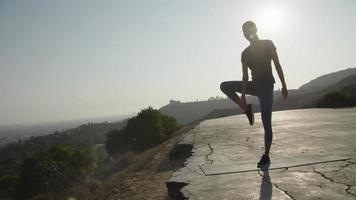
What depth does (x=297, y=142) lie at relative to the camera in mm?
5695

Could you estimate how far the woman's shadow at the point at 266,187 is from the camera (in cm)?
282

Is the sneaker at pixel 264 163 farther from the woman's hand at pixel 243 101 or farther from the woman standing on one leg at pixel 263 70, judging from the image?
the woman's hand at pixel 243 101

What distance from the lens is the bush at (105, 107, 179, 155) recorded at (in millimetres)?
30769

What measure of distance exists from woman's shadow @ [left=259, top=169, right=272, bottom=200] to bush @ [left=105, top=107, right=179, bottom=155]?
2589 cm

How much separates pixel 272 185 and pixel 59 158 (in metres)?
32.5

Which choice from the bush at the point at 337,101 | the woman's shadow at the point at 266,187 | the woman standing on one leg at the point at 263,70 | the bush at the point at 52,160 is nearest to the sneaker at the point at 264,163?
the woman standing on one leg at the point at 263,70

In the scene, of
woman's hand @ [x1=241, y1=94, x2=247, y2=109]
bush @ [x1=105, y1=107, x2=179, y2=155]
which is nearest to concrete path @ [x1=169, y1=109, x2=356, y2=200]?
woman's hand @ [x1=241, y1=94, x2=247, y2=109]

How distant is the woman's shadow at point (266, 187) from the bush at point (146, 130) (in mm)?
25887

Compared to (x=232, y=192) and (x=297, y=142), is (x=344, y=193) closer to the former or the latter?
(x=232, y=192)

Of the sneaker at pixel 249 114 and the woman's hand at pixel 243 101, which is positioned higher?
the woman's hand at pixel 243 101

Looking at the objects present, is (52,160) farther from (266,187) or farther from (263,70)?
(266,187)

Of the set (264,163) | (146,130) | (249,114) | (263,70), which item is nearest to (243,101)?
(249,114)

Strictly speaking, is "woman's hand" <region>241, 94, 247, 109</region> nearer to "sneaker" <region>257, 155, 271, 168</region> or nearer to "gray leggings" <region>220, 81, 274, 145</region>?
"gray leggings" <region>220, 81, 274, 145</region>

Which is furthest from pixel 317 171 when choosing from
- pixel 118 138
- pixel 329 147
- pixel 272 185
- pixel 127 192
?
pixel 118 138
